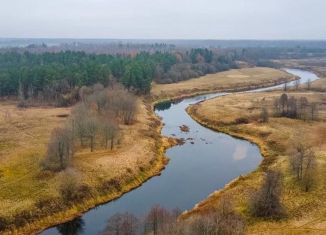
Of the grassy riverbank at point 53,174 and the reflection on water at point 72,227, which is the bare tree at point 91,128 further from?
the reflection on water at point 72,227

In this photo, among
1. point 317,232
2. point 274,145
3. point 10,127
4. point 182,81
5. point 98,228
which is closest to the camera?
point 317,232

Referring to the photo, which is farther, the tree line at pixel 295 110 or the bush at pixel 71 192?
the tree line at pixel 295 110

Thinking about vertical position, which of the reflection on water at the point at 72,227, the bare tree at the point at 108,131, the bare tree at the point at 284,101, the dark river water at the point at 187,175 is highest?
the bare tree at the point at 284,101

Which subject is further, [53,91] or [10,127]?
[53,91]

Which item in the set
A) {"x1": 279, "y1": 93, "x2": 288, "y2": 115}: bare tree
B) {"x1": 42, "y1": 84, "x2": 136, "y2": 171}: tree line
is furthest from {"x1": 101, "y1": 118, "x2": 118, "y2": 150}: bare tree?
{"x1": 279, "y1": 93, "x2": 288, "y2": 115}: bare tree

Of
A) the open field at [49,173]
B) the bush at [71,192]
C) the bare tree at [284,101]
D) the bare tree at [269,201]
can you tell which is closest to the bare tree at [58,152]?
the open field at [49,173]

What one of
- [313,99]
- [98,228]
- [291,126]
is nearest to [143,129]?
[291,126]

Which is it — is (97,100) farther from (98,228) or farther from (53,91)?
(98,228)
